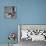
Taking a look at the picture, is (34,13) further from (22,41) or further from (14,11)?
(22,41)

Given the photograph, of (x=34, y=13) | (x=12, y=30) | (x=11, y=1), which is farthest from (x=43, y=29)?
(x=11, y=1)

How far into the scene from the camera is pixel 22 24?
373 cm

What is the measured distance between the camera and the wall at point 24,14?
3.78 m

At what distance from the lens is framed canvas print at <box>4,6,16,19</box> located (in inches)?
149

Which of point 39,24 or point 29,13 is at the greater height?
point 29,13

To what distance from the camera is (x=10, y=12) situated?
3.79 meters

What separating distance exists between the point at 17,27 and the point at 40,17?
689 millimetres

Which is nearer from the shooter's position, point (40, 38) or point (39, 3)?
point (40, 38)

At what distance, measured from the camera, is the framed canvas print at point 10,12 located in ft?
12.4

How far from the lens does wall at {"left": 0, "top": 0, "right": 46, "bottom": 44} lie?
3777 millimetres

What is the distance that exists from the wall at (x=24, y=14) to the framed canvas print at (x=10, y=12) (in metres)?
0.08

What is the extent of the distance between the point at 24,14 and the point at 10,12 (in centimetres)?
39

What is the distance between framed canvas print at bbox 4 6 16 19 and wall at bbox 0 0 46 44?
82 millimetres

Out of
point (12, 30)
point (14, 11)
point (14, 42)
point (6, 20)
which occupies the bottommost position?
point (14, 42)
